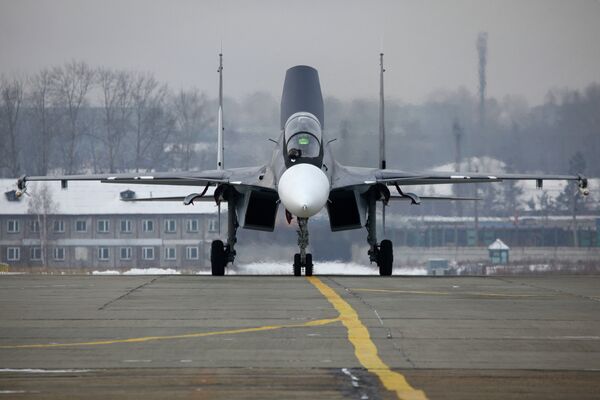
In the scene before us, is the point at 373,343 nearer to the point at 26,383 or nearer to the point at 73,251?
the point at 26,383

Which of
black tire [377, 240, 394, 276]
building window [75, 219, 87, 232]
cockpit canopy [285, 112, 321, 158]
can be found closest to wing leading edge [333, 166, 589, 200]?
black tire [377, 240, 394, 276]

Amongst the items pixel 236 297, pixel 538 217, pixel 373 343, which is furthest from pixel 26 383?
pixel 538 217

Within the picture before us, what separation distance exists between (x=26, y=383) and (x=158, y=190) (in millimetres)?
60811

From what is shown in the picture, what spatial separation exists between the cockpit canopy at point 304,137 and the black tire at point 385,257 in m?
4.11

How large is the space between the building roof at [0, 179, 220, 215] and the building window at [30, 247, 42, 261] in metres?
3.09

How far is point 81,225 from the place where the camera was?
6625cm

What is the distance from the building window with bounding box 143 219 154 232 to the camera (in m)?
66.3

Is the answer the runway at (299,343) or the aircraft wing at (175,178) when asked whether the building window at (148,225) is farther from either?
the runway at (299,343)

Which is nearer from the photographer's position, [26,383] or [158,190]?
[26,383]

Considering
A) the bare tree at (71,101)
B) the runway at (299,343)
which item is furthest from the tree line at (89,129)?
the runway at (299,343)

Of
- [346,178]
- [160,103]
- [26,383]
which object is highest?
[160,103]

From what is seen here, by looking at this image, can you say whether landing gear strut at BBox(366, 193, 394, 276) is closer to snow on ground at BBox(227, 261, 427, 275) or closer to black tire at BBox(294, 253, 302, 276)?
black tire at BBox(294, 253, 302, 276)

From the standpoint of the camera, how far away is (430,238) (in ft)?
165

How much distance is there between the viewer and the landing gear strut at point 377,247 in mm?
30375
